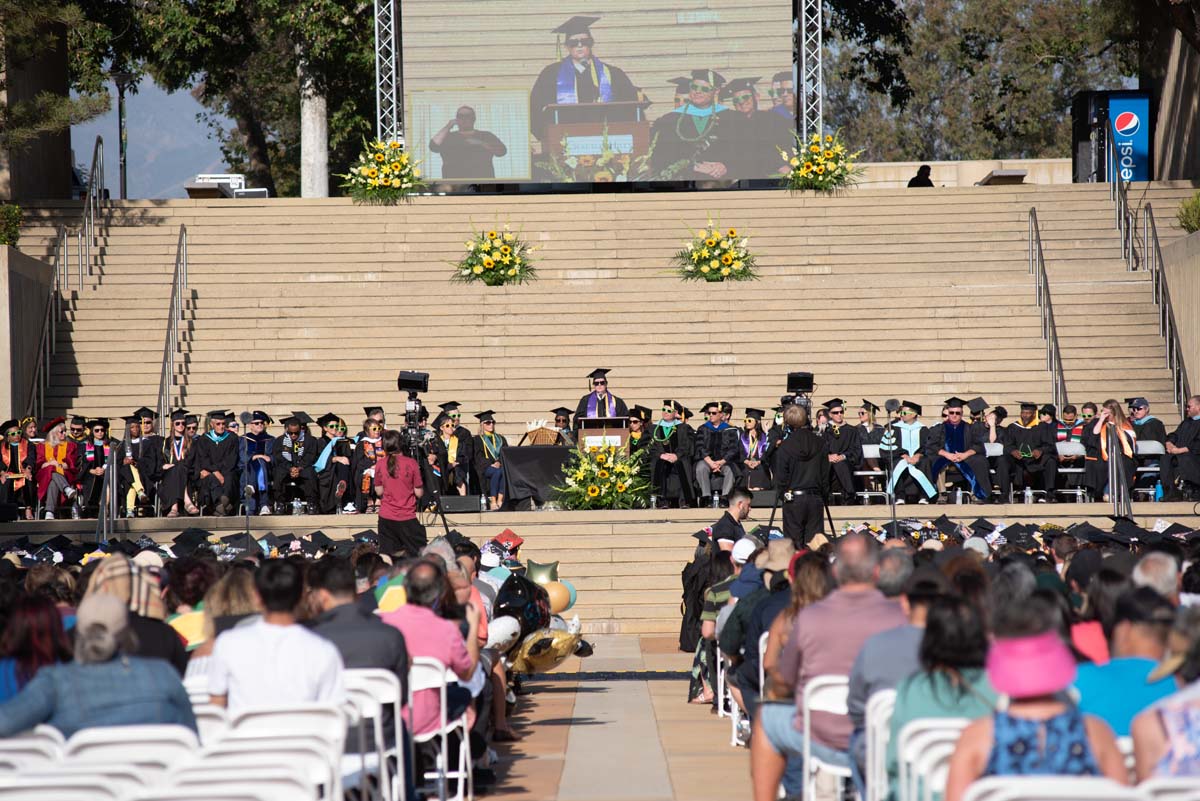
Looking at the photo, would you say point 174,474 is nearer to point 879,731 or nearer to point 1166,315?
point 1166,315

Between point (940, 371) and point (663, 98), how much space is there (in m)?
9.23

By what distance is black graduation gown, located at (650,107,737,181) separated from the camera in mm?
29422

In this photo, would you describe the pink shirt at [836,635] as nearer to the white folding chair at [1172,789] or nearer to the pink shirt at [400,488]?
the white folding chair at [1172,789]

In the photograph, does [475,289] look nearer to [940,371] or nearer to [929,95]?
[940,371]

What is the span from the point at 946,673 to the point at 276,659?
8.26 feet

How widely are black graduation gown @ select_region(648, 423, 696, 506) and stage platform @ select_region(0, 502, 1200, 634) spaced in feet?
3.69

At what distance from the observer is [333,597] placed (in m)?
7.62

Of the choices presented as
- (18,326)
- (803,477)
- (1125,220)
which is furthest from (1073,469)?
(18,326)

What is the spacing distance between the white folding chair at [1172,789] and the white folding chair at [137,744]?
2833 millimetres

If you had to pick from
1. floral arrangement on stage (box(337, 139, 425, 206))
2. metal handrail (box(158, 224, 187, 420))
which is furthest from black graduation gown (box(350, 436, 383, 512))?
floral arrangement on stage (box(337, 139, 425, 206))

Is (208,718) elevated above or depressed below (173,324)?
below

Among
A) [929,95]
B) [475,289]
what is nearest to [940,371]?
[475,289]

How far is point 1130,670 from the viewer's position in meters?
5.73

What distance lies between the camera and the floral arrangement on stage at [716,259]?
24953 millimetres
